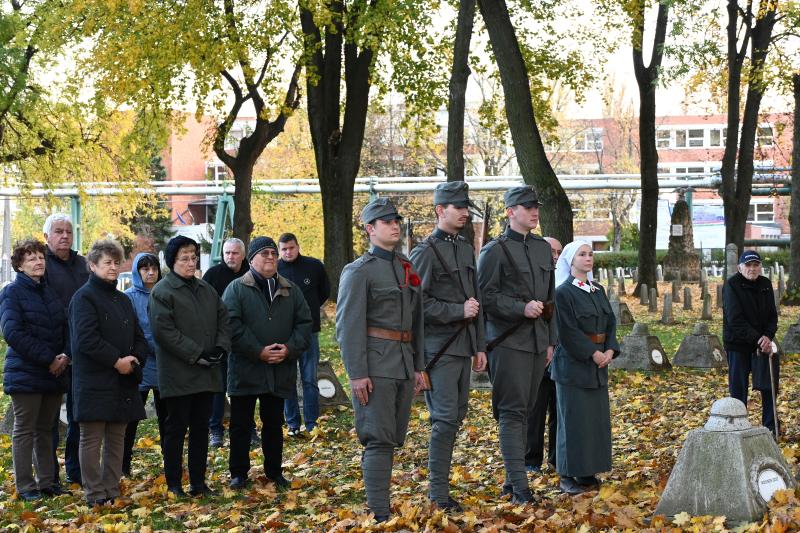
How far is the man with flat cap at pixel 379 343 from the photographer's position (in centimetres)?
764

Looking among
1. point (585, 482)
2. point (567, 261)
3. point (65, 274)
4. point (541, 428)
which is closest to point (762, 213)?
point (541, 428)

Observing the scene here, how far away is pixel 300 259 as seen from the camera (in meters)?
12.9

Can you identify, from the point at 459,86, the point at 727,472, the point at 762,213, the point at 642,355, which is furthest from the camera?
the point at 762,213

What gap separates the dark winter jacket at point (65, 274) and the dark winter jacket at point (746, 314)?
5698 millimetres

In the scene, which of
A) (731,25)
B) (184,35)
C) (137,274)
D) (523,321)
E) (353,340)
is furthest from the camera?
(731,25)

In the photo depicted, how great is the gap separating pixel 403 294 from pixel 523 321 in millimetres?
1179

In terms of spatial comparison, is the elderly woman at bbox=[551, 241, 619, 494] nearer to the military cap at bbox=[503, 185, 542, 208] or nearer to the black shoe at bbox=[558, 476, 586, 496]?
the black shoe at bbox=[558, 476, 586, 496]

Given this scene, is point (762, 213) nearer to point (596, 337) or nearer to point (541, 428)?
point (541, 428)

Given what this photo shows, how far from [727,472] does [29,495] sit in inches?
208

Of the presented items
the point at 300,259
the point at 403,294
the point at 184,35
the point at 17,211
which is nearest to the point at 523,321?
the point at 403,294

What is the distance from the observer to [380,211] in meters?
7.81

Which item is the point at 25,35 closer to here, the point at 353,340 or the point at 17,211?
the point at 353,340

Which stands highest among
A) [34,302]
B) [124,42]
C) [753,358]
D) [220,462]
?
[124,42]

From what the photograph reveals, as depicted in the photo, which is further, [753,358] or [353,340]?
[753,358]
